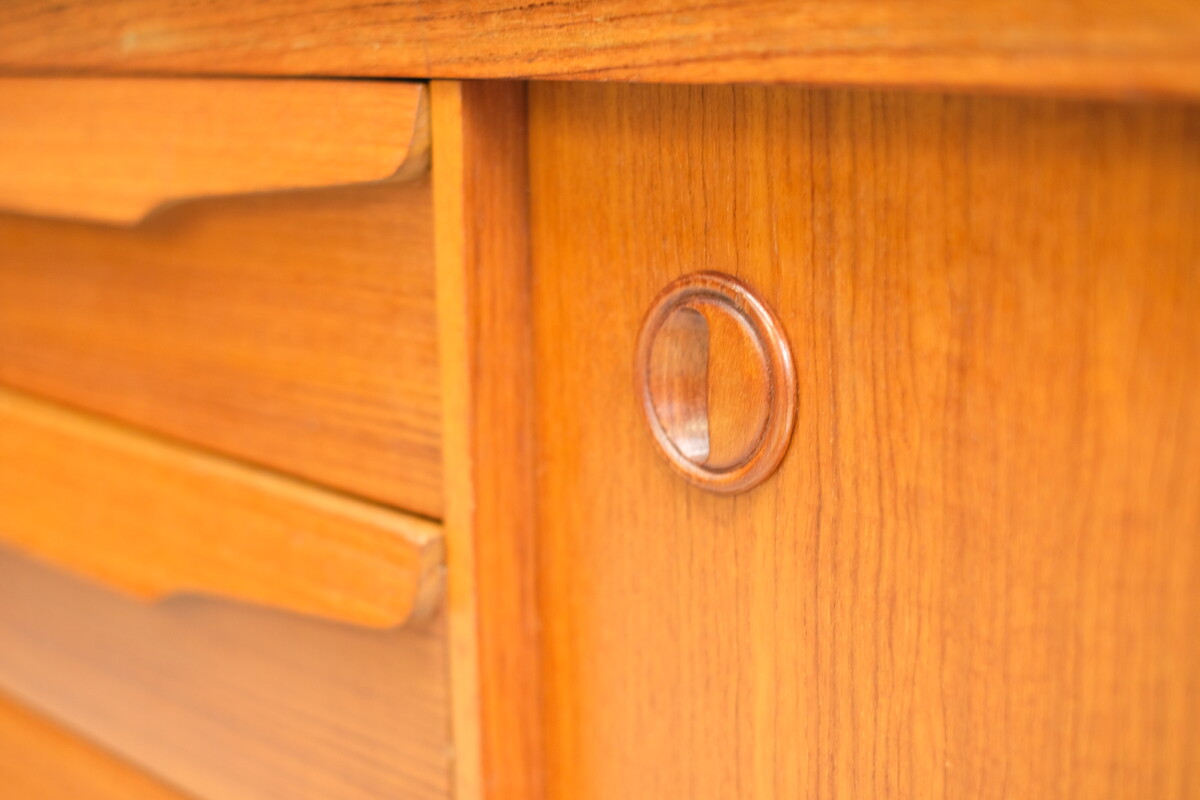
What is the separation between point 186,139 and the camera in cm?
41

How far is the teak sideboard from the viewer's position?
0.26 meters

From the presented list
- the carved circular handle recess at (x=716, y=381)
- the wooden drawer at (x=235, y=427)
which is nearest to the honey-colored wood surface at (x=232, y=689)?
the wooden drawer at (x=235, y=427)

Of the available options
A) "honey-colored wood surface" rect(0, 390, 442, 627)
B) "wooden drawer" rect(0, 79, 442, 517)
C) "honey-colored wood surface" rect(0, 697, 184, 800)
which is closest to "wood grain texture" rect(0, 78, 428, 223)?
"wooden drawer" rect(0, 79, 442, 517)

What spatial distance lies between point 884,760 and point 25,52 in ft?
1.35

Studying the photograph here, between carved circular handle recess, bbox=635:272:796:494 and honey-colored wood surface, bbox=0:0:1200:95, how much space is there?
0.06m

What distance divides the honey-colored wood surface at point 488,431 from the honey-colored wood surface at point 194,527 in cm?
2

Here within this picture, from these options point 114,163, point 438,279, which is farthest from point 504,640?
point 114,163

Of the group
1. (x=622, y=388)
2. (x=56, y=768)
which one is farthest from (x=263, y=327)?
(x=56, y=768)

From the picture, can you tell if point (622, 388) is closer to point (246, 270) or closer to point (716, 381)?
point (716, 381)

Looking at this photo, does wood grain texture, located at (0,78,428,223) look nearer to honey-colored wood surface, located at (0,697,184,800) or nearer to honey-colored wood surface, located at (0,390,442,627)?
honey-colored wood surface, located at (0,390,442,627)

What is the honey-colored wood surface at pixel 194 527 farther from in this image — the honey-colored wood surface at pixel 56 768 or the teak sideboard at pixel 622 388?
the honey-colored wood surface at pixel 56 768

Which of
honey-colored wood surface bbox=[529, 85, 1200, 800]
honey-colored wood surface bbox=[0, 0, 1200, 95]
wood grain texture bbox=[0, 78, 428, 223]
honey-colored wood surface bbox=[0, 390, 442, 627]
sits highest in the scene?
honey-colored wood surface bbox=[0, 0, 1200, 95]

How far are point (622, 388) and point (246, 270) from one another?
17cm

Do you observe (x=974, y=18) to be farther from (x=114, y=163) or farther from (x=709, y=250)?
(x=114, y=163)
